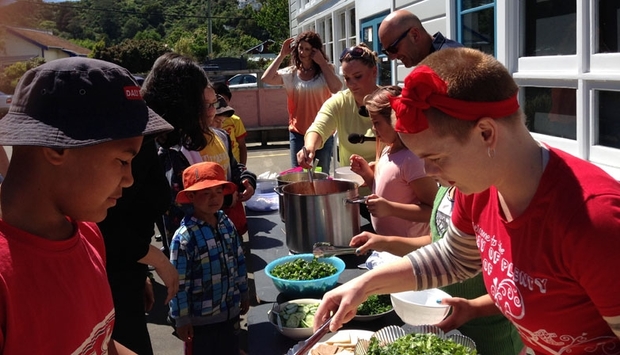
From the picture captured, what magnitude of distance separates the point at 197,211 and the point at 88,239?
132cm

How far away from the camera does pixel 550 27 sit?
3.38 m

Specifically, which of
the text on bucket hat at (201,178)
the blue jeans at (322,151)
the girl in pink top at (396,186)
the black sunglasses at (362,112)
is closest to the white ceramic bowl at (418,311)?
the girl in pink top at (396,186)

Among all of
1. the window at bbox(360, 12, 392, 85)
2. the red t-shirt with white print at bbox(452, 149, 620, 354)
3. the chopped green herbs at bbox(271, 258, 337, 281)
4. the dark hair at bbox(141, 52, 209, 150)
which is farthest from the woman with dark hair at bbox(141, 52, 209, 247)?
the window at bbox(360, 12, 392, 85)

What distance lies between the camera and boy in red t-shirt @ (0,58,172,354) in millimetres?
1129

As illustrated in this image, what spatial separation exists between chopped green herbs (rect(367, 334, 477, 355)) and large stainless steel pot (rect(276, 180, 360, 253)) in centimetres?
102

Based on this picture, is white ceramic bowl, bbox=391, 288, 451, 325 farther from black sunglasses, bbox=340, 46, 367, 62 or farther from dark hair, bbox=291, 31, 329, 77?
dark hair, bbox=291, 31, 329, 77

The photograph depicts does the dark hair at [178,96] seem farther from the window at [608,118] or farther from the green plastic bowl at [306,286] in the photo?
the window at [608,118]

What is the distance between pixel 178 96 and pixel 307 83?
9.59 feet

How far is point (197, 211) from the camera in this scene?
9.39ft

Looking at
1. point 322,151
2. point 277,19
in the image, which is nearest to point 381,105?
point 322,151

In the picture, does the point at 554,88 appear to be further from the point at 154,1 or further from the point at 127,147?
the point at 154,1

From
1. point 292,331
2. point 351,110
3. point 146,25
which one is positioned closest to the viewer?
point 292,331

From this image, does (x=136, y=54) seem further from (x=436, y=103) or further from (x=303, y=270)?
Answer: (x=436, y=103)

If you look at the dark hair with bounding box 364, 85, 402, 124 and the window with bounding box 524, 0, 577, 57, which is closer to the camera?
the dark hair with bounding box 364, 85, 402, 124
